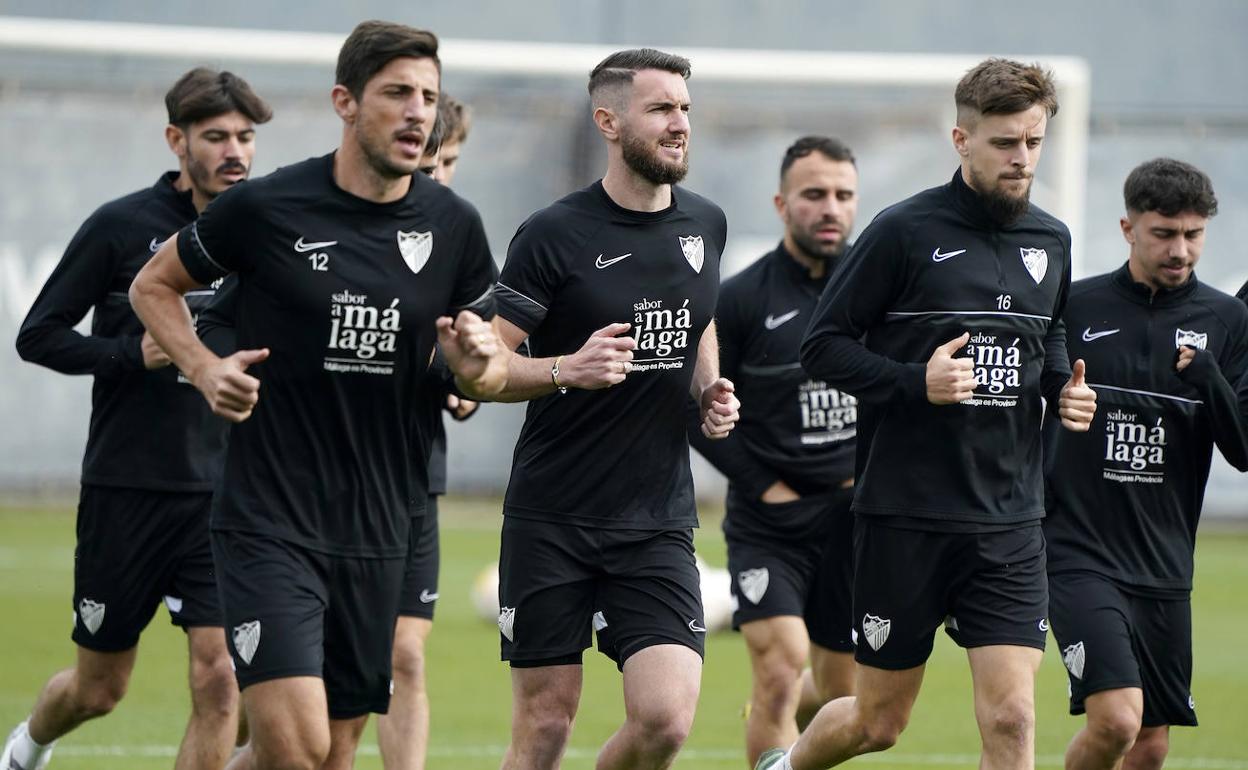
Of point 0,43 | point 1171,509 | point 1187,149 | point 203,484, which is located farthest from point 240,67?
point 1171,509

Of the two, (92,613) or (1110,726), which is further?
(92,613)

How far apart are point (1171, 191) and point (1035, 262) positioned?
966 mm

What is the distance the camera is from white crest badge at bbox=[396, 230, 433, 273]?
5.95 m

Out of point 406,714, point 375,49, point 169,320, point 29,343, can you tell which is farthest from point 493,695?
point 375,49

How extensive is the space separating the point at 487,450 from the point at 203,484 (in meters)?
13.1

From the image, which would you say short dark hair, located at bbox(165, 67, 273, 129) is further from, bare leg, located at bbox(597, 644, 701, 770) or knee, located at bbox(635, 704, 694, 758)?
knee, located at bbox(635, 704, 694, 758)

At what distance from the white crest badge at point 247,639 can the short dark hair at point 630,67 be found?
2.28 metres

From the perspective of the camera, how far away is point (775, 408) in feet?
28.2

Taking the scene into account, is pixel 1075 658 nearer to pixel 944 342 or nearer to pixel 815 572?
pixel 944 342

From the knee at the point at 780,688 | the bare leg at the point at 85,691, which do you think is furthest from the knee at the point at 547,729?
the bare leg at the point at 85,691

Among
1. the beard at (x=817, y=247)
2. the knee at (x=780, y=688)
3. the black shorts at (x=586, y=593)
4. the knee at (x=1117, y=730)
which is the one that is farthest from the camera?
the beard at (x=817, y=247)

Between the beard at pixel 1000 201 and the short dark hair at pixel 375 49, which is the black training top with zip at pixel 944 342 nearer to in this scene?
the beard at pixel 1000 201

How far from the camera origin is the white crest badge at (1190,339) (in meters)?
7.46

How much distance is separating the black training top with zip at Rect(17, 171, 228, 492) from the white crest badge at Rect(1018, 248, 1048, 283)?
125 inches
